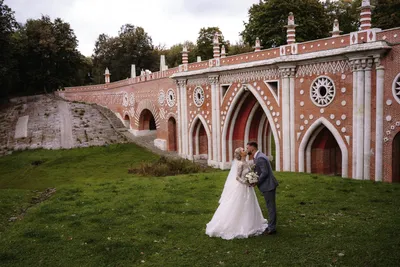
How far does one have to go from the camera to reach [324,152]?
56.9ft

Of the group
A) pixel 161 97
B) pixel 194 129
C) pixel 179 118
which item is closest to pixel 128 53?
pixel 161 97

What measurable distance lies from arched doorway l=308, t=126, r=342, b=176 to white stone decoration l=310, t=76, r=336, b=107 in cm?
138

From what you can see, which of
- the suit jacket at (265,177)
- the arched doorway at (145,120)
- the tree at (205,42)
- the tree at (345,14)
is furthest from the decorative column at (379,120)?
the tree at (205,42)

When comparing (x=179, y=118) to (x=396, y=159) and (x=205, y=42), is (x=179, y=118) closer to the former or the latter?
(x=396, y=159)

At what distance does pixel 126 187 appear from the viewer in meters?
13.5

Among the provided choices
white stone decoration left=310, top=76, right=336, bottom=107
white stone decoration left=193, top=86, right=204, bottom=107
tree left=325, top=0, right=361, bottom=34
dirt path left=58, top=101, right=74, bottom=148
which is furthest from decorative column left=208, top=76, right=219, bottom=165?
tree left=325, top=0, right=361, bottom=34

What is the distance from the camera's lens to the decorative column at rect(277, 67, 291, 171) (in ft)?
56.7

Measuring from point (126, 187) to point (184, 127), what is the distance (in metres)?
12.9

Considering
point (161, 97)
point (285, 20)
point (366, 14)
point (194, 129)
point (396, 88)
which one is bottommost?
point (194, 129)

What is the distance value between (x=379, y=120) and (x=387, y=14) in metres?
18.9

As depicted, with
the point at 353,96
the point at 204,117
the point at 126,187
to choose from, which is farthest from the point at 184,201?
the point at 204,117

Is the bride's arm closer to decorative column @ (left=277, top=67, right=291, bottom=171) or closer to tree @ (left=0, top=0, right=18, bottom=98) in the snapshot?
decorative column @ (left=277, top=67, right=291, bottom=171)

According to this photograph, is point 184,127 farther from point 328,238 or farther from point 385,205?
point 328,238

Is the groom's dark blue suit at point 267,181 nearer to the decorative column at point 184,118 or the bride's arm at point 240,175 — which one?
the bride's arm at point 240,175
